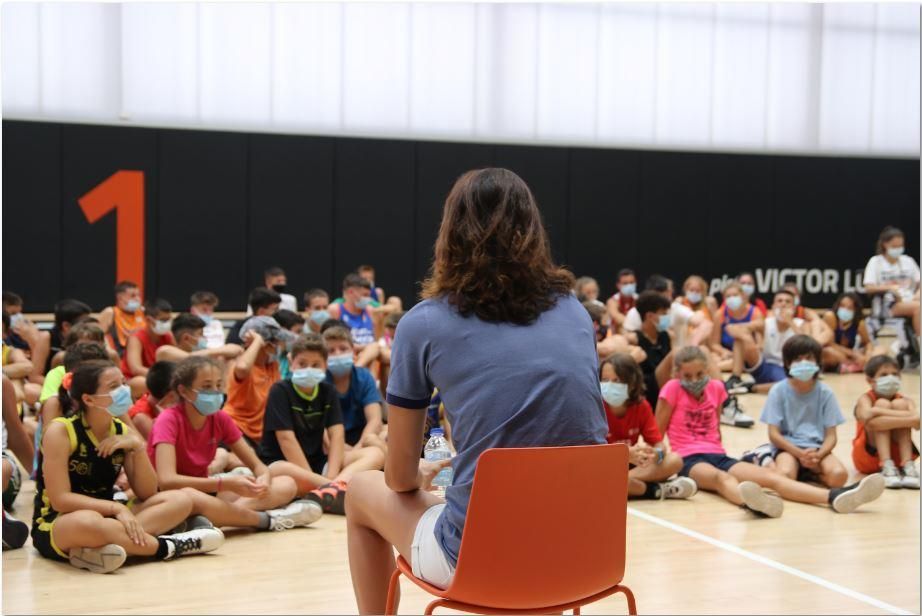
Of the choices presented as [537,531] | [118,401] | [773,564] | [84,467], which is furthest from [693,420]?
[537,531]

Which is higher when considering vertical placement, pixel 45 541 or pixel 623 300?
pixel 623 300

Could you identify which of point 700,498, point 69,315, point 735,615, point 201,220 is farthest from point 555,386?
point 201,220

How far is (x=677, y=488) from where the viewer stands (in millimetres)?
5836

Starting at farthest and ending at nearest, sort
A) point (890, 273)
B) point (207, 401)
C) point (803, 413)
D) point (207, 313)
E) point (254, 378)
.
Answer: point (890, 273), point (207, 313), point (254, 378), point (803, 413), point (207, 401)

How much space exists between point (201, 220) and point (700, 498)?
28.2 feet

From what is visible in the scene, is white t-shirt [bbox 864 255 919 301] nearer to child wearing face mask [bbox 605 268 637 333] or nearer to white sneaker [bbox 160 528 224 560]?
child wearing face mask [bbox 605 268 637 333]

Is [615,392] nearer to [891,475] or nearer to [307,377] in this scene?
[307,377]

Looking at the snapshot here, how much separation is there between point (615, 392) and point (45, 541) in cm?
287

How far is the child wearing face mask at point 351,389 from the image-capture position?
604 centimetres

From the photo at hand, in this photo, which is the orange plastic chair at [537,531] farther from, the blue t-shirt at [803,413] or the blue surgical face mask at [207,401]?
the blue t-shirt at [803,413]

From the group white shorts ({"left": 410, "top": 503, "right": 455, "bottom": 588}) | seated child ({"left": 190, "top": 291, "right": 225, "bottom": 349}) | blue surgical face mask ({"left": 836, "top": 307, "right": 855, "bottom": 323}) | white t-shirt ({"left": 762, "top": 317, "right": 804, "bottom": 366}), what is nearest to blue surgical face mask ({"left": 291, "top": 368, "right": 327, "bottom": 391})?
white shorts ({"left": 410, "top": 503, "right": 455, "bottom": 588})

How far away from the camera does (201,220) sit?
12.9 meters

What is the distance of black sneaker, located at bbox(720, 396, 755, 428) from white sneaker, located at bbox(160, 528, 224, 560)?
4626 millimetres

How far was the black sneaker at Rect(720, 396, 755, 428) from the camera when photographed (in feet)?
26.4
